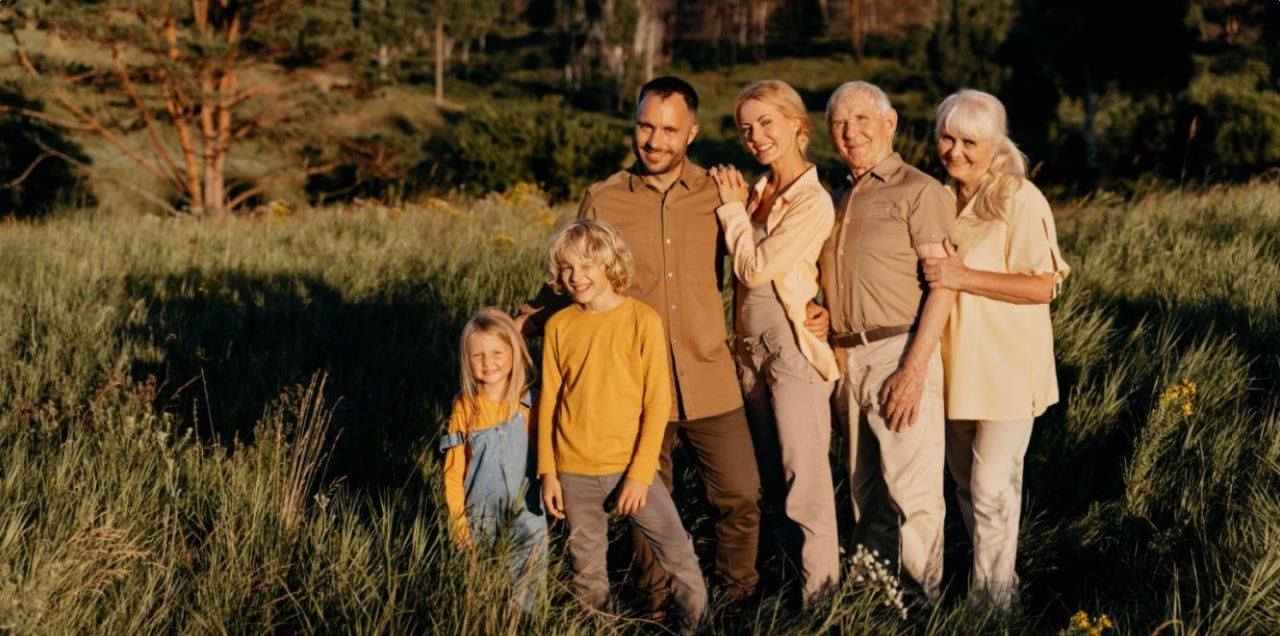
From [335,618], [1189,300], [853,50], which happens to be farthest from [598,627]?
[853,50]

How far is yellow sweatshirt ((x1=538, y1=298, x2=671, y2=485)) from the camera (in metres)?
2.83

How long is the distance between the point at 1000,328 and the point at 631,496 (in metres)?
1.41

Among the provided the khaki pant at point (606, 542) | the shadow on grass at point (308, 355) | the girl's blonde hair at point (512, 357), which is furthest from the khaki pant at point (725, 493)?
the shadow on grass at point (308, 355)

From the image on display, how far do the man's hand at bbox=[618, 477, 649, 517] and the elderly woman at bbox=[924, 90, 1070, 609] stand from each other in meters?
1.14

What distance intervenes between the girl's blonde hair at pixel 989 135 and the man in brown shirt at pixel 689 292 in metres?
0.84

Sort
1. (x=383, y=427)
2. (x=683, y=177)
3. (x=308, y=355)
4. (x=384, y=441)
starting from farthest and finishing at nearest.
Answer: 1. (x=308, y=355)
2. (x=383, y=427)
3. (x=384, y=441)
4. (x=683, y=177)

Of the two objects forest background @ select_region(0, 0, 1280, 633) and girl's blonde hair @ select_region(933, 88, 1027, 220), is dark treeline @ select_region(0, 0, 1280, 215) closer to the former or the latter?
forest background @ select_region(0, 0, 1280, 633)

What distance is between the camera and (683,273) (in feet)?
10.1

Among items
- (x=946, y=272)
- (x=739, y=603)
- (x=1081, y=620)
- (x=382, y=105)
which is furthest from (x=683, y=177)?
(x=382, y=105)

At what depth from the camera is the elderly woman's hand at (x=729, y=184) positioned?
3018 millimetres

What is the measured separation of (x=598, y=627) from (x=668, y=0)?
5833cm

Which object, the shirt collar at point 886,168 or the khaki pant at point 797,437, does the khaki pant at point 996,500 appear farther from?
the shirt collar at point 886,168

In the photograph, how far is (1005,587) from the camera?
3117 millimetres

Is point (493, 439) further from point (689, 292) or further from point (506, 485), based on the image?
point (689, 292)
